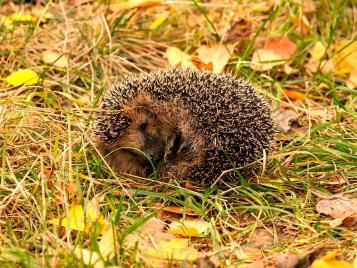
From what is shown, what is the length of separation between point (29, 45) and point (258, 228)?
2.84 metres

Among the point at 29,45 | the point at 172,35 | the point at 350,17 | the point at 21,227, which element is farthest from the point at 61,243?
the point at 350,17

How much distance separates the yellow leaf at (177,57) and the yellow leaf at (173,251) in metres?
2.27

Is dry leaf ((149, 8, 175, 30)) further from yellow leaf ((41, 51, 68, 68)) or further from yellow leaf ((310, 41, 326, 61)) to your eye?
yellow leaf ((310, 41, 326, 61))

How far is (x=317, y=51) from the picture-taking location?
5883 millimetres

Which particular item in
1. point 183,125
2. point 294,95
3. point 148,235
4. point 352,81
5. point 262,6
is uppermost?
point 262,6

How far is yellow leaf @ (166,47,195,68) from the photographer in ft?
17.6

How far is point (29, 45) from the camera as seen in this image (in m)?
5.64

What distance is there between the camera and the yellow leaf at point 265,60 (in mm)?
5500

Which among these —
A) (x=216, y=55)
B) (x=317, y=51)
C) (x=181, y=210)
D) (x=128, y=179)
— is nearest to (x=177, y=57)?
(x=216, y=55)

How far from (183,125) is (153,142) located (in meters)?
0.25

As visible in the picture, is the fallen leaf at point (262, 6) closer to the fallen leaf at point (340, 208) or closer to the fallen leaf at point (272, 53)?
the fallen leaf at point (272, 53)

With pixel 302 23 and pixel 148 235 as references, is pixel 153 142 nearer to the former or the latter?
pixel 148 235

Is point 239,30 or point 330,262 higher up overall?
point 239,30

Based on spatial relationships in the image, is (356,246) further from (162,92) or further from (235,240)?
(162,92)
